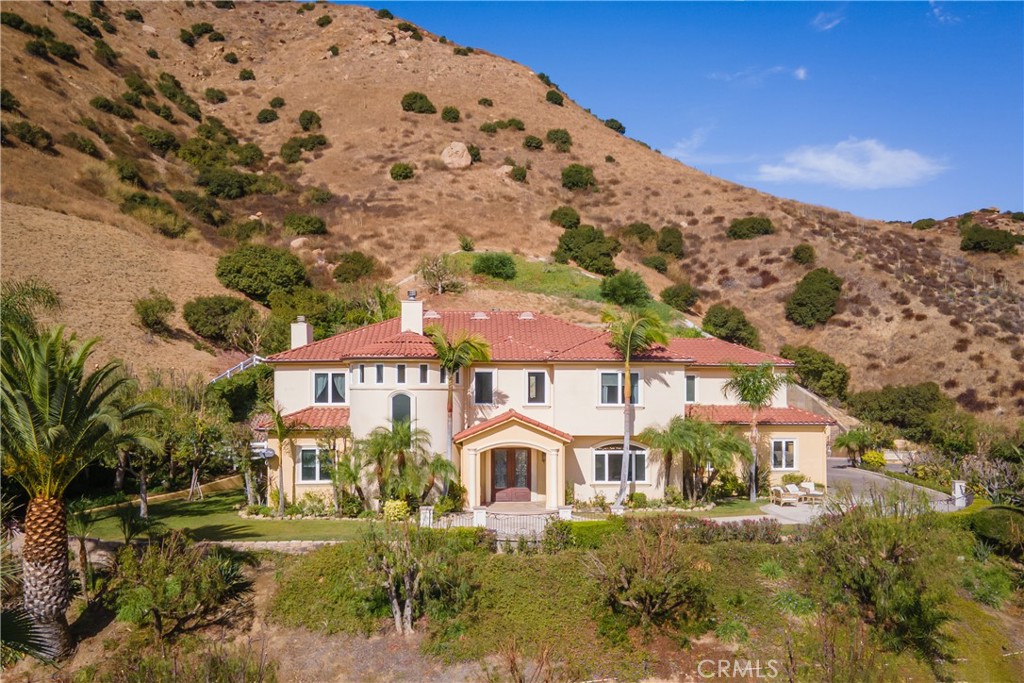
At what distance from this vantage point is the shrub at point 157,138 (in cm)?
8100

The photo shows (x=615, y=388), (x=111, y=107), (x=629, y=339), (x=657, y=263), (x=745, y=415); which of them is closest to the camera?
(x=629, y=339)

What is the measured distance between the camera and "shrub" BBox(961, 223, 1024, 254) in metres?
69.4

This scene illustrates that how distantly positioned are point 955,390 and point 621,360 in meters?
38.4

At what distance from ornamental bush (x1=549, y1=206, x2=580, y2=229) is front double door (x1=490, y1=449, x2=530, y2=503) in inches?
2027

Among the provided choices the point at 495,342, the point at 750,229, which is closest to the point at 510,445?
the point at 495,342

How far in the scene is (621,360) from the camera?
88.4 feet

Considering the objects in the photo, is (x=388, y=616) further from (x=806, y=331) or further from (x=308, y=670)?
(x=806, y=331)

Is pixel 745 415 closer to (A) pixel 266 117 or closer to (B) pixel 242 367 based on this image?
(B) pixel 242 367

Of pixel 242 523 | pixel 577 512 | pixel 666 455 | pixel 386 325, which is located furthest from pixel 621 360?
pixel 242 523

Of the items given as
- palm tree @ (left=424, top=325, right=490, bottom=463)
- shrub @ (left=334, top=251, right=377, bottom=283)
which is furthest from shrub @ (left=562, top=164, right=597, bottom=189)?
palm tree @ (left=424, top=325, right=490, bottom=463)

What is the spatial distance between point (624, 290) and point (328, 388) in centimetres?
3306

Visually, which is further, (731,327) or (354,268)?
(354,268)

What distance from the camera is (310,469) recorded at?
2636 centimetres

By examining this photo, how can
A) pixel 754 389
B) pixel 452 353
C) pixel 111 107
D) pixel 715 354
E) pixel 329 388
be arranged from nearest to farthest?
1. pixel 452 353
2. pixel 754 389
3. pixel 329 388
4. pixel 715 354
5. pixel 111 107
